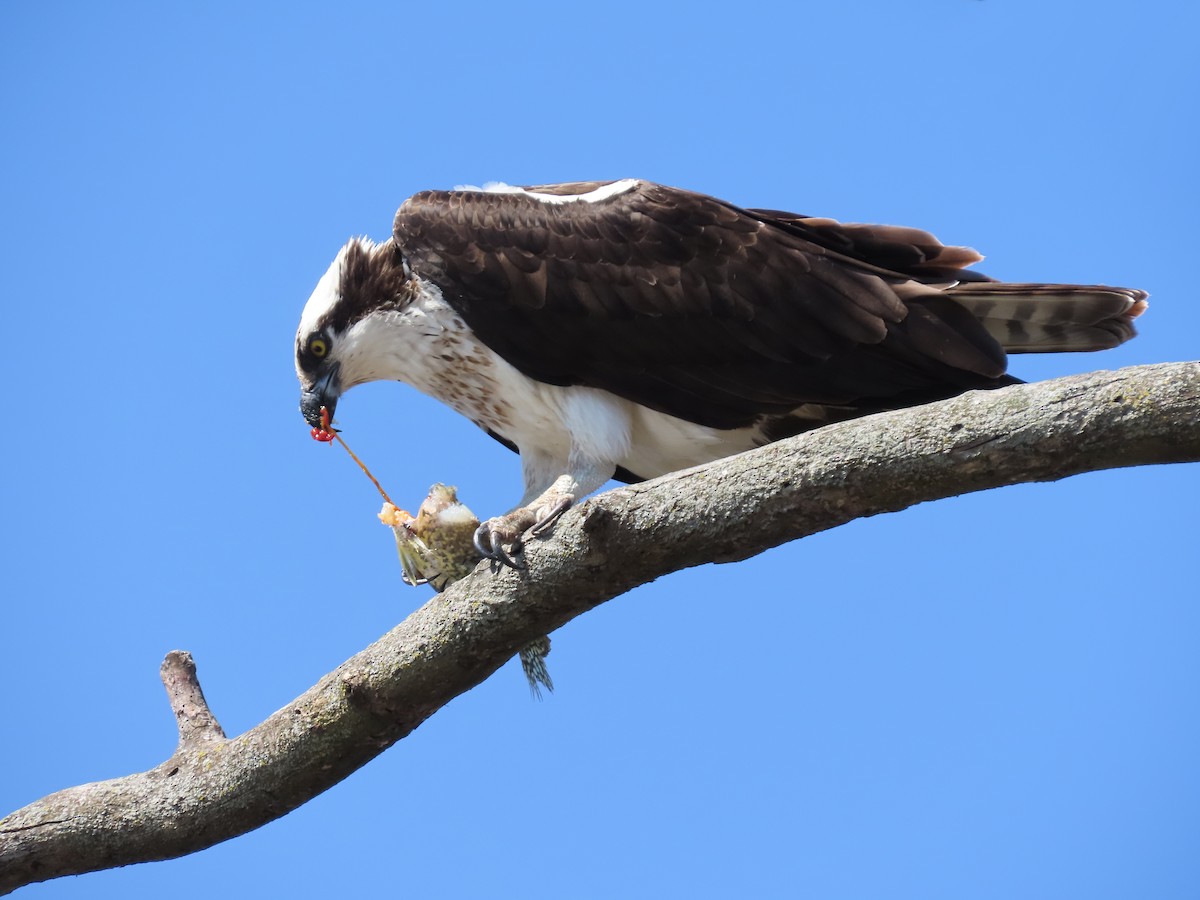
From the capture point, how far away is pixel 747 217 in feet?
18.8

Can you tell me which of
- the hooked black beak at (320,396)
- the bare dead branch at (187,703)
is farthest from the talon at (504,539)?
the hooked black beak at (320,396)

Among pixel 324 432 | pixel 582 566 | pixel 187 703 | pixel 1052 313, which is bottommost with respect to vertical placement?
pixel 582 566

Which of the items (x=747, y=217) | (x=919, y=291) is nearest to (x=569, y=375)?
(x=747, y=217)

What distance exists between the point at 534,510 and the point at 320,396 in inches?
57.6

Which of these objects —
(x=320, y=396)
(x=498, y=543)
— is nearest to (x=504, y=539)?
(x=498, y=543)

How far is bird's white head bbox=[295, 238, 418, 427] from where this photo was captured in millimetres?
5824

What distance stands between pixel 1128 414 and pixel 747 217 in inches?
104

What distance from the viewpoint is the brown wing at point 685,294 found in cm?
550

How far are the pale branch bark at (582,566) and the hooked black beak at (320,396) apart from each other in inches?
51.2

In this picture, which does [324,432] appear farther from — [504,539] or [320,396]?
[504,539]

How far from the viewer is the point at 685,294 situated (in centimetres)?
562

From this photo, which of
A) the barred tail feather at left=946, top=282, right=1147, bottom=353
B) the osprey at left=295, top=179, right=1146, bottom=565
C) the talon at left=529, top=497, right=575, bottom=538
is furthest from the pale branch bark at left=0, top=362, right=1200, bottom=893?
the barred tail feather at left=946, top=282, right=1147, bottom=353

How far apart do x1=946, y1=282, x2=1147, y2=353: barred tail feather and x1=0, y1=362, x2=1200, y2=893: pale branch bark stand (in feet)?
5.90

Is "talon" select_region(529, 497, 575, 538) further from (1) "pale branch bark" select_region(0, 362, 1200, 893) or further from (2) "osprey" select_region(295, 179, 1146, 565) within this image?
(1) "pale branch bark" select_region(0, 362, 1200, 893)
